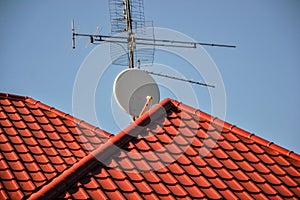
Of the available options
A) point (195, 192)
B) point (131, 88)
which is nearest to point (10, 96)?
point (131, 88)

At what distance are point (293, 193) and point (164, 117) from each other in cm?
192

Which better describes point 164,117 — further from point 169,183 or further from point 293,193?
point 293,193

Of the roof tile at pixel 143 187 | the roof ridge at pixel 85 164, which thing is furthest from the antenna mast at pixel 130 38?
the roof tile at pixel 143 187

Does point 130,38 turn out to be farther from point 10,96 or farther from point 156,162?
point 156,162

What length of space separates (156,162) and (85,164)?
86 cm

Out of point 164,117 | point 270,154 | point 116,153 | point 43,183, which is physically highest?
point 270,154

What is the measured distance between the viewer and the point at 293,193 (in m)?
8.27

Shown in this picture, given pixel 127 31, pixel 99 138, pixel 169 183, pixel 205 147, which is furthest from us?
pixel 127 31

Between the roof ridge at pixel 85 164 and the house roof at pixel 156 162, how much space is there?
11mm

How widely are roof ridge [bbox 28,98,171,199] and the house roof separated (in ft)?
0.04

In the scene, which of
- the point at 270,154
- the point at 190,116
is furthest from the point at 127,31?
the point at 270,154

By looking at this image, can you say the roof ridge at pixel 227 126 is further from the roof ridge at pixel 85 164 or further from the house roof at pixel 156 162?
the roof ridge at pixel 85 164

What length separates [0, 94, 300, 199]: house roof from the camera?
7988 mm

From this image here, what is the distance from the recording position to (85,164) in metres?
8.14
